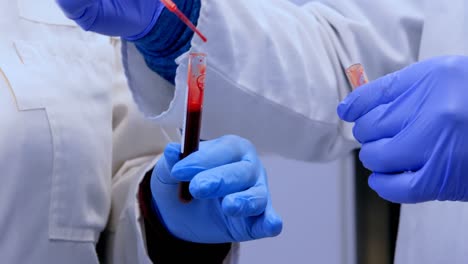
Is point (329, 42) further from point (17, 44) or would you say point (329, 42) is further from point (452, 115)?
point (17, 44)

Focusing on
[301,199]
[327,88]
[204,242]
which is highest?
[327,88]

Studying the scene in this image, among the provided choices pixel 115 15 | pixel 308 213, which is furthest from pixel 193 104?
pixel 308 213

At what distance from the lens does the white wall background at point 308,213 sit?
174cm

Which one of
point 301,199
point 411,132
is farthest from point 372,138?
point 301,199

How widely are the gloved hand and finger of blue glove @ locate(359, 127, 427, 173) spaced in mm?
350

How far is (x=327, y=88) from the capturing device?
101cm

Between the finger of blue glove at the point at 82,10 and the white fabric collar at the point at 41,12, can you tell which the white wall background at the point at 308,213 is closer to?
the white fabric collar at the point at 41,12

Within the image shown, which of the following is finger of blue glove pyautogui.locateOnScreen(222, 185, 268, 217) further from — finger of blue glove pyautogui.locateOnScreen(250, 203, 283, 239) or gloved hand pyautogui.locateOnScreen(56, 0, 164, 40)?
gloved hand pyautogui.locateOnScreen(56, 0, 164, 40)

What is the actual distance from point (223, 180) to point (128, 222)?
0.93ft

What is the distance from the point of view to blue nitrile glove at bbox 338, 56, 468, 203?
728 mm

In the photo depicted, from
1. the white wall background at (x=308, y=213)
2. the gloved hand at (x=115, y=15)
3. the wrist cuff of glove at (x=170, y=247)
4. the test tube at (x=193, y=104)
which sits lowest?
the white wall background at (x=308, y=213)

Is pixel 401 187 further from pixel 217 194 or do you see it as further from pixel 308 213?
pixel 308 213

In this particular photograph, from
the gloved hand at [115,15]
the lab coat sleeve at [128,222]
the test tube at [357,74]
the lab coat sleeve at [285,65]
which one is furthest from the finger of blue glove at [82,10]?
the test tube at [357,74]

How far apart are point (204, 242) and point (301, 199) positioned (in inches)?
35.5
